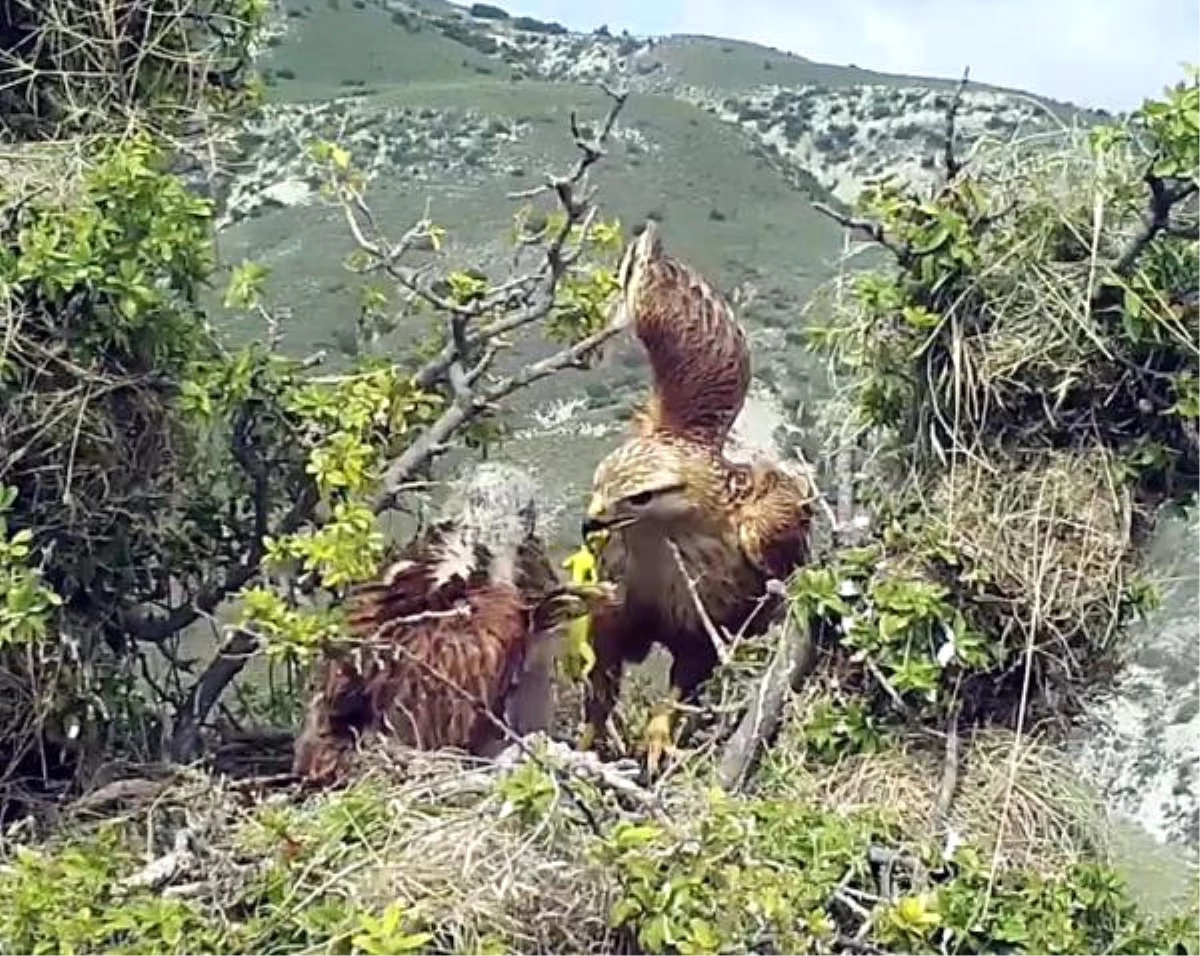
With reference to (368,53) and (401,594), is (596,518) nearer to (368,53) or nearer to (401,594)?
(401,594)

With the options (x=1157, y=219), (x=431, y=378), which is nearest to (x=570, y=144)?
(x=431, y=378)

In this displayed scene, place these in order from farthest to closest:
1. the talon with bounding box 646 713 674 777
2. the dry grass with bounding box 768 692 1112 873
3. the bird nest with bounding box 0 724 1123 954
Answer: the talon with bounding box 646 713 674 777 → the dry grass with bounding box 768 692 1112 873 → the bird nest with bounding box 0 724 1123 954

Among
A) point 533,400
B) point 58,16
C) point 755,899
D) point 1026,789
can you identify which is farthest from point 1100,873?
point 533,400

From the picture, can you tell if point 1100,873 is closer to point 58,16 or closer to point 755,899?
point 755,899

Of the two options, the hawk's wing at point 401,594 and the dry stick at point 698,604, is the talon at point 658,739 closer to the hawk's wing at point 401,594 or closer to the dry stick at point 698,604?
the dry stick at point 698,604

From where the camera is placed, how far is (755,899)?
10.3 ft

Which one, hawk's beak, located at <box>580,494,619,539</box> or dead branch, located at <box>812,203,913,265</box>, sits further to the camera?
hawk's beak, located at <box>580,494,619,539</box>

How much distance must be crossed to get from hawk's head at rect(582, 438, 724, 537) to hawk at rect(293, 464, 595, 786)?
14 cm

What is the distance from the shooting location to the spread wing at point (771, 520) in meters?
4.05

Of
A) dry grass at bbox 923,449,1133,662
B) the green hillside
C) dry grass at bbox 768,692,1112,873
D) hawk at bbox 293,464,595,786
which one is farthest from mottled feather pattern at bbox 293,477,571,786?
the green hillside

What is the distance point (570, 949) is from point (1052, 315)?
1.28 m

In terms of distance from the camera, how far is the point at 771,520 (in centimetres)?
405

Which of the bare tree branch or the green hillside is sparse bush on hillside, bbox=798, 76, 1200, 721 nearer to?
the bare tree branch

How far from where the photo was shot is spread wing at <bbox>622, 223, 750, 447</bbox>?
13.3 feet
